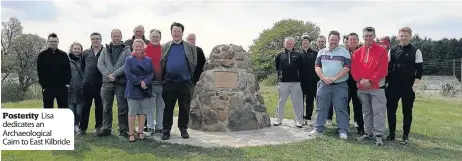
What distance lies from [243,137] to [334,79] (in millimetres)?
1810

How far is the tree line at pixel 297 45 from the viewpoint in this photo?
3612 cm

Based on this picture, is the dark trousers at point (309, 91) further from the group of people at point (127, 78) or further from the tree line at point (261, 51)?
the tree line at point (261, 51)

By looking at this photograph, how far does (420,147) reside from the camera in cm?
727

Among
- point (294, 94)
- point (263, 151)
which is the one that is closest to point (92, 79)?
point (263, 151)

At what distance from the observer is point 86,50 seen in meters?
7.80

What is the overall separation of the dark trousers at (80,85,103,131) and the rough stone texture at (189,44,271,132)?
1.70 metres

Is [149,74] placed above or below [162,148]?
above

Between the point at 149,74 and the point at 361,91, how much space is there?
345 centimetres

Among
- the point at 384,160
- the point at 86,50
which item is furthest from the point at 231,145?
the point at 86,50

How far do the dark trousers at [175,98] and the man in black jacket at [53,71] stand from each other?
5.36 ft

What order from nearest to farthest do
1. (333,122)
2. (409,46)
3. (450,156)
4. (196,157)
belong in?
(196,157) → (450,156) → (409,46) → (333,122)

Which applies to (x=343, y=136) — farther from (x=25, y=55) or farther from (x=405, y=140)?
(x=25, y=55)

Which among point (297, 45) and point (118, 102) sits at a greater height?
point (297, 45)

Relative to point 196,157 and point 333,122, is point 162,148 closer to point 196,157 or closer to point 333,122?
point 196,157
